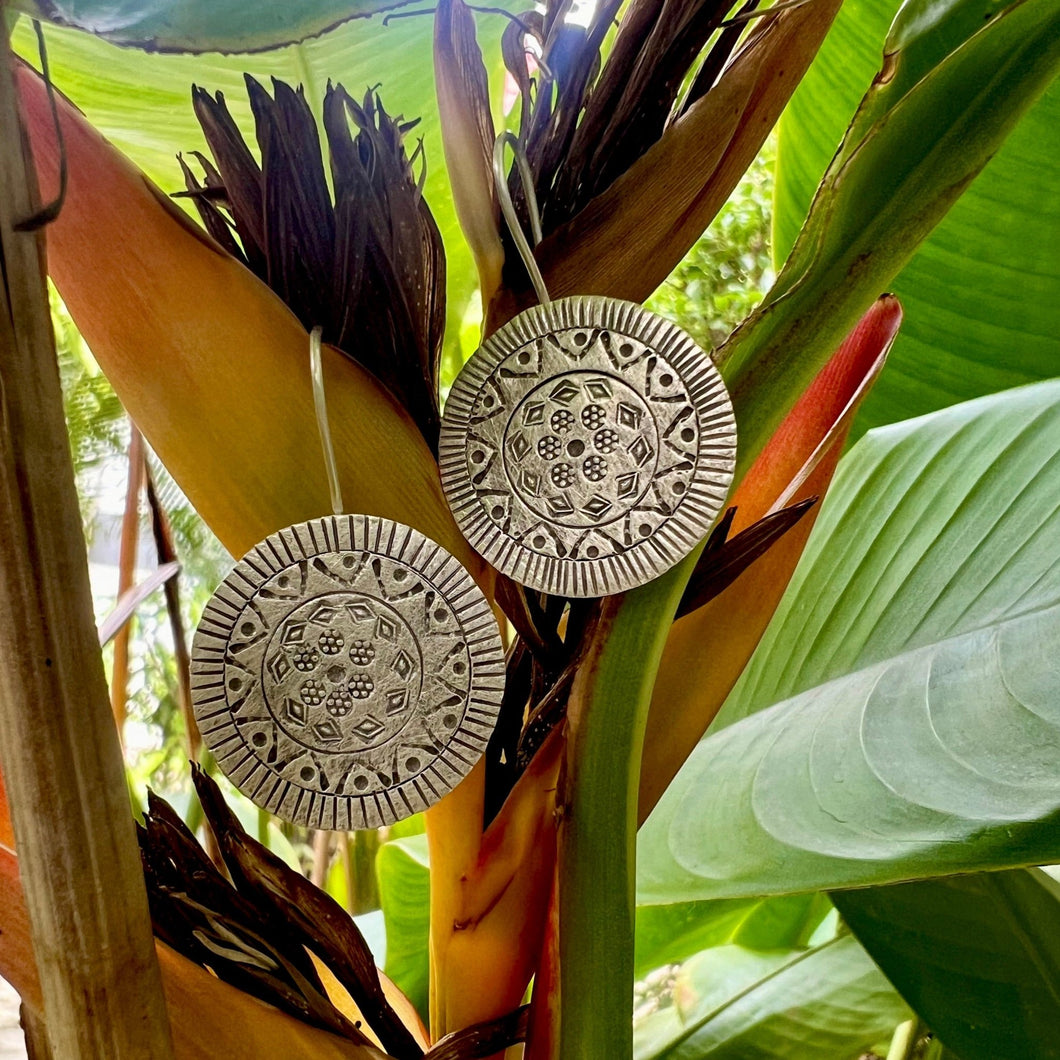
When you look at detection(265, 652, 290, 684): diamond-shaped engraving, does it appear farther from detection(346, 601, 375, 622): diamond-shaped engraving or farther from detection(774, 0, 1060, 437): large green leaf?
detection(774, 0, 1060, 437): large green leaf

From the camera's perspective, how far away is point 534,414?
0.33 meters

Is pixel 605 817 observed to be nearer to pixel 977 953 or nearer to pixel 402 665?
pixel 402 665

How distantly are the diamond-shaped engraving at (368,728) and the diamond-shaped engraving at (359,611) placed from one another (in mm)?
31

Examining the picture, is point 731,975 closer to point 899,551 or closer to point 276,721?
point 899,551

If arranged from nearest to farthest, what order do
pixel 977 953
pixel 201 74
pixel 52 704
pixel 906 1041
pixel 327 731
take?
pixel 52 704, pixel 327 731, pixel 201 74, pixel 977 953, pixel 906 1041

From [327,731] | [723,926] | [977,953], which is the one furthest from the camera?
[723,926]

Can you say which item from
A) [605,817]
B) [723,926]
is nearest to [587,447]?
[605,817]

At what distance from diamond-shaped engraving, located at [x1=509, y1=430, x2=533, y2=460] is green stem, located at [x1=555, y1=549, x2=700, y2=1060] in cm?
6

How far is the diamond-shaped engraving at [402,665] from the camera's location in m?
0.31

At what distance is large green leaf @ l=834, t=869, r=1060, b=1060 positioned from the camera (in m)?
0.51

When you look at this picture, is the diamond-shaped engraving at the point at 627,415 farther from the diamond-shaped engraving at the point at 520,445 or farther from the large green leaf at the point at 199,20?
the large green leaf at the point at 199,20

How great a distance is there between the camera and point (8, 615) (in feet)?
Answer: 0.66

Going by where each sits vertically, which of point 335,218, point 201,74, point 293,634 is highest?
point 201,74

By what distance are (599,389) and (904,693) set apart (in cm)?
20
